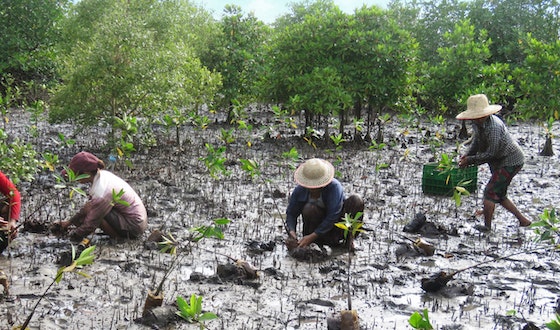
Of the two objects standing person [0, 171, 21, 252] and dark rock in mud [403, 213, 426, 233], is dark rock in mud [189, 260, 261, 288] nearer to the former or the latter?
standing person [0, 171, 21, 252]

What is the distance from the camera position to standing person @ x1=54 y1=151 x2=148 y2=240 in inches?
211

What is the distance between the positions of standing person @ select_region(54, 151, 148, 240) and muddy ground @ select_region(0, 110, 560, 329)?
186 mm

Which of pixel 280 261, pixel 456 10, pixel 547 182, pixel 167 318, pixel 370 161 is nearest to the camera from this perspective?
pixel 167 318

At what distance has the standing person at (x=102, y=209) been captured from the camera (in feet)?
17.6

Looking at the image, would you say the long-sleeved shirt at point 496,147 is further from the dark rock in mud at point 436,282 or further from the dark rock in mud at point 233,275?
the dark rock in mud at point 233,275

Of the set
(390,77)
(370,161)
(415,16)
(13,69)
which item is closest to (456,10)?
(415,16)

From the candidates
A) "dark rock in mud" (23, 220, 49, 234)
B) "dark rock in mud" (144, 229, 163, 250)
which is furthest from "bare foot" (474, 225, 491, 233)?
"dark rock in mud" (23, 220, 49, 234)

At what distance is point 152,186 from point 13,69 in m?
13.5

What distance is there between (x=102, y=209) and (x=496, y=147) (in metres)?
4.05

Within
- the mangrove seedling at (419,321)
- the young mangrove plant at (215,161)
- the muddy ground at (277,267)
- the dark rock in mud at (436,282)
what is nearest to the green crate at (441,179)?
the muddy ground at (277,267)

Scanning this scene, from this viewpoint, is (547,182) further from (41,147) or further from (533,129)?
(41,147)

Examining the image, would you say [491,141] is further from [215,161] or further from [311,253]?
[215,161]

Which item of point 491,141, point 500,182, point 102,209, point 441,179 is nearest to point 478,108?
point 491,141

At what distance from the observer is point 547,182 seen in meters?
9.58
